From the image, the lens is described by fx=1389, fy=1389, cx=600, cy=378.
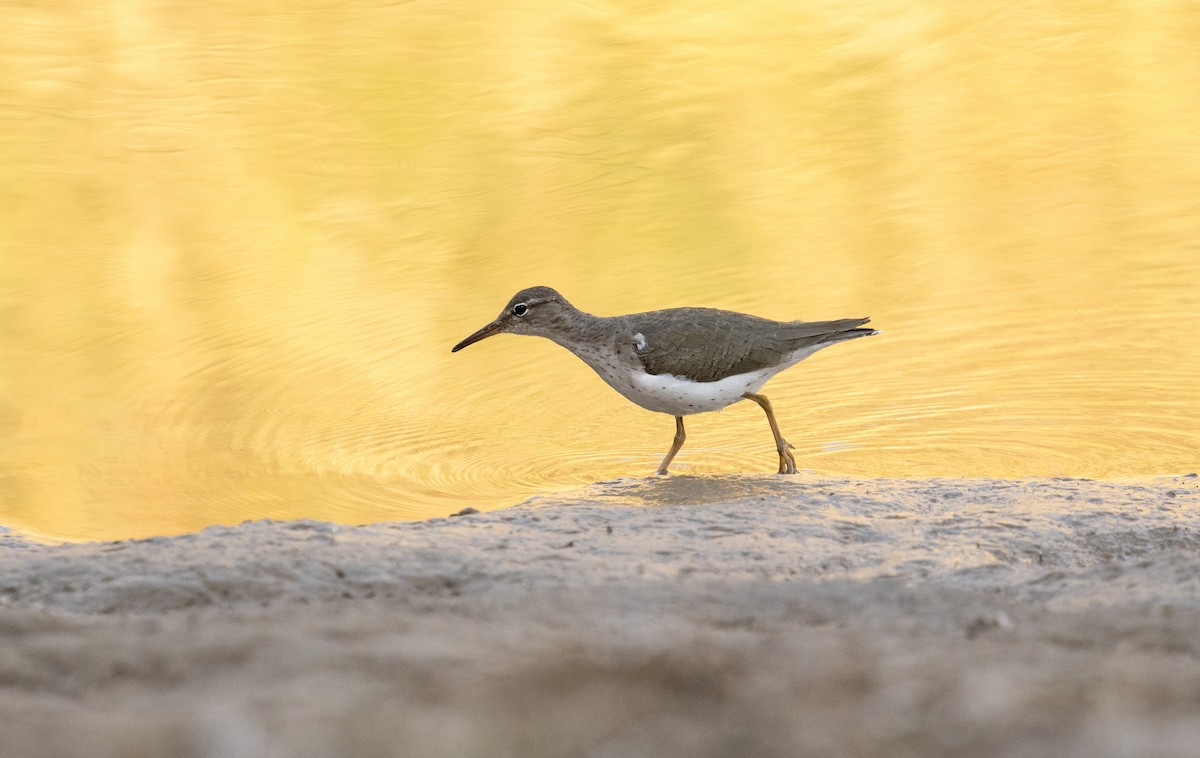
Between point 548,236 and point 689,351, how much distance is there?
396cm

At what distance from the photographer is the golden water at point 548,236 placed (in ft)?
23.6

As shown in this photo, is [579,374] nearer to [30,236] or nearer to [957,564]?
[957,564]

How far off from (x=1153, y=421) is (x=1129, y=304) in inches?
71.2

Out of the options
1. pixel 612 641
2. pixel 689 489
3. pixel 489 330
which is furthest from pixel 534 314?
pixel 612 641

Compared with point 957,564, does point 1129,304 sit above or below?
above

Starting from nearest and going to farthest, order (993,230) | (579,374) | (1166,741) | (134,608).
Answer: (1166,741) → (134,608) → (579,374) → (993,230)

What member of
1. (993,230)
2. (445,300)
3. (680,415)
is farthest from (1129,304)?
(445,300)

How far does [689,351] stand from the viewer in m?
6.98

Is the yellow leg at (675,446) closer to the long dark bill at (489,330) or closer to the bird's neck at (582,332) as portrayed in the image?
the bird's neck at (582,332)

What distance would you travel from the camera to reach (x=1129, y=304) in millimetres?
8664

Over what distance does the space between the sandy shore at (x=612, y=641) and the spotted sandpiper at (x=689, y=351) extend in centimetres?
187

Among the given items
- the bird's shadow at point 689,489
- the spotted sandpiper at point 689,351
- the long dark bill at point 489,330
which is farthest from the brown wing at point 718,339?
the long dark bill at point 489,330

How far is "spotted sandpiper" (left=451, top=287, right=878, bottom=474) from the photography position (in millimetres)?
6941

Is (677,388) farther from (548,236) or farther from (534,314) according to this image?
(548,236)
